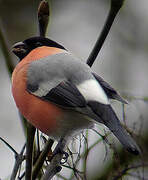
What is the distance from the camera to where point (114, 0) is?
1307mm

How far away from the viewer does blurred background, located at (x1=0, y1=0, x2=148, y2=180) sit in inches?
129

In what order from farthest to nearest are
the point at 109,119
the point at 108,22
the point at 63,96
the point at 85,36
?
the point at 85,36
the point at 63,96
the point at 109,119
the point at 108,22

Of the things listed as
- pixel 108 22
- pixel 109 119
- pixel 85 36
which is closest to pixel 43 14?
pixel 108 22

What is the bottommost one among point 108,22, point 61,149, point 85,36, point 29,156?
point 85,36

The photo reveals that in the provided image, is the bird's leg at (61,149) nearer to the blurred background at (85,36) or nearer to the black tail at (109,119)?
the black tail at (109,119)

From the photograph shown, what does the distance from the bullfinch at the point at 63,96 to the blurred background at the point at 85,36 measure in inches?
48.8

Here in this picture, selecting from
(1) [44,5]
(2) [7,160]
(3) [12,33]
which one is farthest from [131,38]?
(1) [44,5]

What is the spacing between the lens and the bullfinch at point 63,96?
1494 millimetres

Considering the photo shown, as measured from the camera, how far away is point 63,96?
62.3 inches

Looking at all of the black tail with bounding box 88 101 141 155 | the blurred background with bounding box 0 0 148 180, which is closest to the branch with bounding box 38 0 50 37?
the black tail with bounding box 88 101 141 155

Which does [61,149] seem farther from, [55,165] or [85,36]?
[85,36]

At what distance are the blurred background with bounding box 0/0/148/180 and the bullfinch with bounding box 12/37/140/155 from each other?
1.24 m

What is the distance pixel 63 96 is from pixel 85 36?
2422 millimetres

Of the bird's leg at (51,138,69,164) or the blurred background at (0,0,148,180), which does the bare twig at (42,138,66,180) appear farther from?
the blurred background at (0,0,148,180)
